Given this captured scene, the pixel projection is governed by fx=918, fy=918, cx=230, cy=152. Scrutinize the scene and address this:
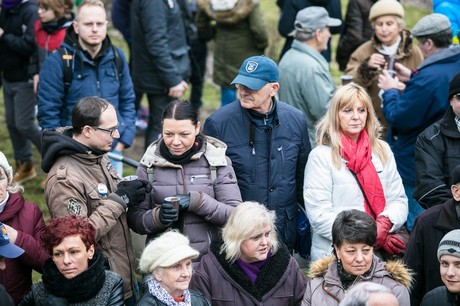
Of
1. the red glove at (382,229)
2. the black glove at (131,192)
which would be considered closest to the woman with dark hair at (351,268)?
the red glove at (382,229)

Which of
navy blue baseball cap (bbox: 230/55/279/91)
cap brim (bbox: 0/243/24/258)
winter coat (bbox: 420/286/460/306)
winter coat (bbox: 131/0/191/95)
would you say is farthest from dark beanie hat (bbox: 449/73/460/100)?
winter coat (bbox: 131/0/191/95)

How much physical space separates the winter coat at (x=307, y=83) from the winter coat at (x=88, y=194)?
8.05 ft

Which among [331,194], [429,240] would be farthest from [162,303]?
[429,240]

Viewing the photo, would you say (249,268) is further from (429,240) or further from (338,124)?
(338,124)

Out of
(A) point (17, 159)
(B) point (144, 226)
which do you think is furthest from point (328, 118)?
(A) point (17, 159)

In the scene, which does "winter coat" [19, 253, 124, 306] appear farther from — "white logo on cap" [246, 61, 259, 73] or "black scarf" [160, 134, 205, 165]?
"white logo on cap" [246, 61, 259, 73]

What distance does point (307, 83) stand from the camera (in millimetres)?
8172

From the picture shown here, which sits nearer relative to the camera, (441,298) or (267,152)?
(441,298)

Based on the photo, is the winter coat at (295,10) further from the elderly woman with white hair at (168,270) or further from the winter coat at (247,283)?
the elderly woman with white hair at (168,270)

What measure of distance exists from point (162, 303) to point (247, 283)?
0.60 meters

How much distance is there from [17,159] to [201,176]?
466 cm

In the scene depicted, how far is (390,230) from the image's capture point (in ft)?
21.2

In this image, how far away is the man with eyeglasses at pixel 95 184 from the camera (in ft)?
19.6

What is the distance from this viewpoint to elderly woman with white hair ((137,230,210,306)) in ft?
18.0
